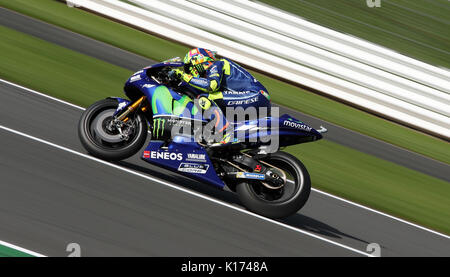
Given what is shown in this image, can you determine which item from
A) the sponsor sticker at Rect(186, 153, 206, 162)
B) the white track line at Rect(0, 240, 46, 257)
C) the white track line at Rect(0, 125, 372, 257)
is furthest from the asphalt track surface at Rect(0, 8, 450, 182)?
the white track line at Rect(0, 240, 46, 257)

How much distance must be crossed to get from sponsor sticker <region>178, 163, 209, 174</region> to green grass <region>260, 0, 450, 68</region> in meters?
9.65

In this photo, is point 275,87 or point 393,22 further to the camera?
point 393,22

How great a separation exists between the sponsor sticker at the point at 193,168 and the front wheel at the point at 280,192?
1.47ft

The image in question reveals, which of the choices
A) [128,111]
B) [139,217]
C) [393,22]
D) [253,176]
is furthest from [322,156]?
[393,22]

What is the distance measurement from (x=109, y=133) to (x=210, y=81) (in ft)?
4.64

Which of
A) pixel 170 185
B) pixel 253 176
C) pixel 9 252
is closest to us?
pixel 9 252

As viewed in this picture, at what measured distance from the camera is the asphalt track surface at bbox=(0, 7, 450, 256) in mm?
5594

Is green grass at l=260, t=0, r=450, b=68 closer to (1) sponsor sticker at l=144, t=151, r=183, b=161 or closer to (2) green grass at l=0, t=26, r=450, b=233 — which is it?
(2) green grass at l=0, t=26, r=450, b=233

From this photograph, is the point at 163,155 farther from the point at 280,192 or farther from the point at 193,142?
A: the point at 280,192

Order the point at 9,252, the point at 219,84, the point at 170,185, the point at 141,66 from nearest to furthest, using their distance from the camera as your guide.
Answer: the point at 9,252, the point at 219,84, the point at 170,185, the point at 141,66

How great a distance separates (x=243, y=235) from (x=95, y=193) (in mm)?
1718

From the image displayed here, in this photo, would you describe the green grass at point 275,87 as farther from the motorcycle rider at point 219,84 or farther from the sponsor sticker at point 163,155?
the sponsor sticker at point 163,155

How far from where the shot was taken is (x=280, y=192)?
6.89 meters

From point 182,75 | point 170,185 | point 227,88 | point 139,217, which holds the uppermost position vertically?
point 182,75
